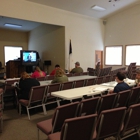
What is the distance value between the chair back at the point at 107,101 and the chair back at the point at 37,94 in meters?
1.61

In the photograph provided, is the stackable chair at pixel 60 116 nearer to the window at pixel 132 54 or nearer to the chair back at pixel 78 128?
the chair back at pixel 78 128

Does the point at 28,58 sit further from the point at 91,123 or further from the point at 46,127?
the point at 91,123

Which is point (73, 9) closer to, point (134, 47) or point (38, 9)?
point (38, 9)

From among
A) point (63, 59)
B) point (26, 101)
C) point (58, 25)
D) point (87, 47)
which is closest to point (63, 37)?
point (58, 25)

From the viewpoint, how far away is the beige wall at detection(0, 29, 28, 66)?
1094cm

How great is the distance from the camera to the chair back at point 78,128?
1.48 m

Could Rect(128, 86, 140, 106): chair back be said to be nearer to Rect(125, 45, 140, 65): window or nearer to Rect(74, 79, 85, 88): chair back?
Rect(74, 79, 85, 88): chair back

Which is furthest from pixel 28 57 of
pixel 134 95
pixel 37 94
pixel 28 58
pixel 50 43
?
pixel 134 95

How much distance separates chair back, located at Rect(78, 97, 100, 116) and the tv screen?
7.66 metres

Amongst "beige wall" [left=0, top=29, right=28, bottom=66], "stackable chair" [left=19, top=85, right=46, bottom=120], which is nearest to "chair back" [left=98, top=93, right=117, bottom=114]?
"stackable chair" [left=19, top=85, right=46, bottom=120]

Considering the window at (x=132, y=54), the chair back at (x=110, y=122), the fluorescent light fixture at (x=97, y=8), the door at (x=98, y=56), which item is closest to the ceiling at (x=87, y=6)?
the fluorescent light fixture at (x=97, y=8)

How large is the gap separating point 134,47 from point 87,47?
3.03m

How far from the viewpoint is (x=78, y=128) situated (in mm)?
1557

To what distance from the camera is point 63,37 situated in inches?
353
